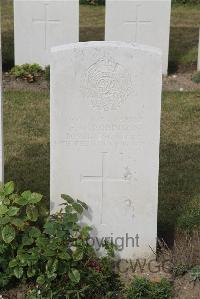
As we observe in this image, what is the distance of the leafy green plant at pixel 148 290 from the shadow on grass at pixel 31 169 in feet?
6.43

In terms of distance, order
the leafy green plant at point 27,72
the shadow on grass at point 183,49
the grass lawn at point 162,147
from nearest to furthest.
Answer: the grass lawn at point 162,147 → the leafy green plant at point 27,72 → the shadow on grass at point 183,49

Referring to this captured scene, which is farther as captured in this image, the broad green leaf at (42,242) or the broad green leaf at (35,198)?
Result: the broad green leaf at (35,198)

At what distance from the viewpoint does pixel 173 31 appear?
16.0 metres

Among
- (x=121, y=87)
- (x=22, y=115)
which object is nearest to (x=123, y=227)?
(x=121, y=87)

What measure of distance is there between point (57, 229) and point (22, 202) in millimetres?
322

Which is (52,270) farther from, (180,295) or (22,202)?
(180,295)

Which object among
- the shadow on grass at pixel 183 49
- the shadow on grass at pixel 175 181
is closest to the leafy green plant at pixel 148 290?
the shadow on grass at pixel 175 181

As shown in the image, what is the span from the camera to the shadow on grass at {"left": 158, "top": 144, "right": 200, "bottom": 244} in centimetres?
697

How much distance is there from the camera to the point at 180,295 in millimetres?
5676

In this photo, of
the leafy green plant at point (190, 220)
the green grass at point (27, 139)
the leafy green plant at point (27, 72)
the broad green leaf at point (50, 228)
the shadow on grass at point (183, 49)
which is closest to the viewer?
the broad green leaf at point (50, 228)

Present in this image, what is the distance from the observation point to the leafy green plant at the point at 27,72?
12.3 m

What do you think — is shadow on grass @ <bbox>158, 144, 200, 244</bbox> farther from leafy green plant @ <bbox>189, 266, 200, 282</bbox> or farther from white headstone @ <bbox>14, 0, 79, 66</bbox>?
white headstone @ <bbox>14, 0, 79, 66</bbox>

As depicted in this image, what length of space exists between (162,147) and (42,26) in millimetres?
4284

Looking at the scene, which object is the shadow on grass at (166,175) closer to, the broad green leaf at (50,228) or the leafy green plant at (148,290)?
the leafy green plant at (148,290)
